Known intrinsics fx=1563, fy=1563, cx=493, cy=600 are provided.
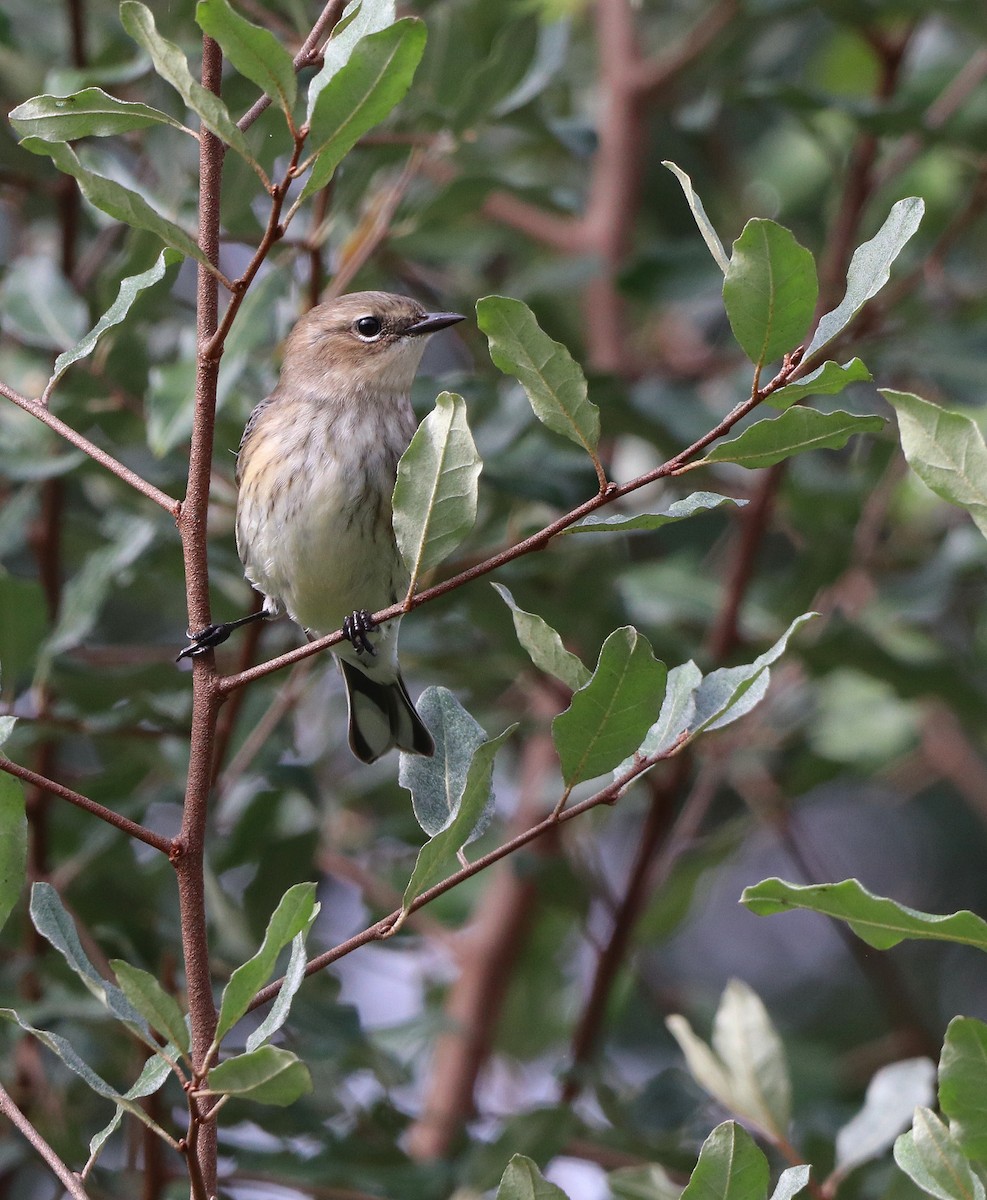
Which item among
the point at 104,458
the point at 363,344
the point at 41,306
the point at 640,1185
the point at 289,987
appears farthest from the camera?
the point at 363,344

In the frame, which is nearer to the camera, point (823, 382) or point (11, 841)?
point (823, 382)

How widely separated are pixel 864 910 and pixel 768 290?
767mm

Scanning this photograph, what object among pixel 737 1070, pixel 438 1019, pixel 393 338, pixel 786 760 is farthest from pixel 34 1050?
pixel 786 760

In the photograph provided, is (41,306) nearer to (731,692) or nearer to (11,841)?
(11,841)

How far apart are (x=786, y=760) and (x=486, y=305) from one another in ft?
10.7

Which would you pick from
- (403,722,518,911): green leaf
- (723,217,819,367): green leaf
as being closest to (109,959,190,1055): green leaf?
(403,722,518,911): green leaf

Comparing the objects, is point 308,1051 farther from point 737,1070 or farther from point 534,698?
point 534,698

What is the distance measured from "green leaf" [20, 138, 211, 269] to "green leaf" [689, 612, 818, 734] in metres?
0.87

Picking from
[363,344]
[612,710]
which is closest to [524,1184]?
[612,710]

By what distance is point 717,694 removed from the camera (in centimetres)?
218

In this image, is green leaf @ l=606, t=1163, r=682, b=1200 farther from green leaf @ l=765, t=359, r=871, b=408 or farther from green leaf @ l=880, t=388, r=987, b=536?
green leaf @ l=765, t=359, r=871, b=408

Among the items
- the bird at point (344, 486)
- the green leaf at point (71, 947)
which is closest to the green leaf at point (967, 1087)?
the green leaf at point (71, 947)

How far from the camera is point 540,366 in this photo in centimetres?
198

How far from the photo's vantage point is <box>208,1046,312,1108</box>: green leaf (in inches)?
66.2
